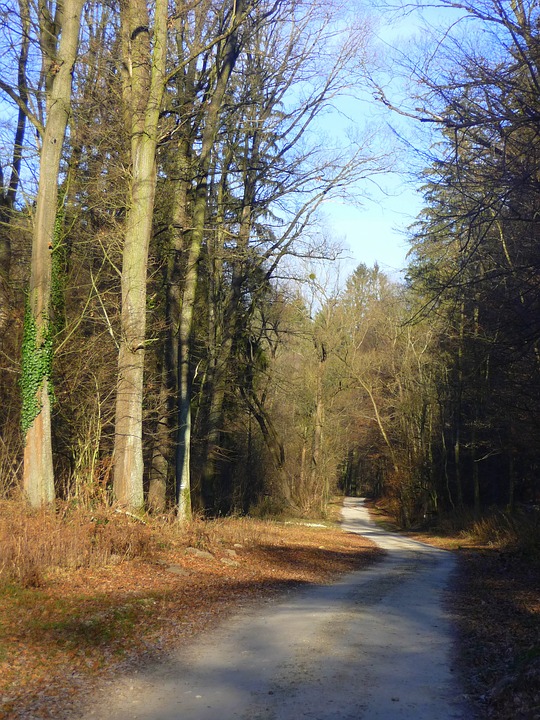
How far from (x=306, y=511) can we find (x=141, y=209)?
26.1 metres

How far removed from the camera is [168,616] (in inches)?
323

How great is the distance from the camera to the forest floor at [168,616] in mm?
5648

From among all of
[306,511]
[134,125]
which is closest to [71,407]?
[134,125]

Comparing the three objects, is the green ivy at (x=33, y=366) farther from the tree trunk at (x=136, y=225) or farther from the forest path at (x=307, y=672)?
the forest path at (x=307, y=672)

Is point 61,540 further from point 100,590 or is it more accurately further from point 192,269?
point 192,269

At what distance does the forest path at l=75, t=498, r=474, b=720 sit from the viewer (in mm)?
5320

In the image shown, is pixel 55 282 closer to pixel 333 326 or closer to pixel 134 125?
pixel 134 125

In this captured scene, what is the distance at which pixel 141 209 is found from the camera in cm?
1408

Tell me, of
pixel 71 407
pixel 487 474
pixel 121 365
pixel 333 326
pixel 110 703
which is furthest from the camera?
pixel 333 326

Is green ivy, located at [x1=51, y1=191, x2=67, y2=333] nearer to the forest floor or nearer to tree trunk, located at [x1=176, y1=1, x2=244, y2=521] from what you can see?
tree trunk, located at [x1=176, y1=1, x2=244, y2=521]

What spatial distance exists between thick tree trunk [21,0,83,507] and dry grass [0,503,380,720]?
3.33 ft

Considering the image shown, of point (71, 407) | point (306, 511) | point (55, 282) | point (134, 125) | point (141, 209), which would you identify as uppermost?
point (134, 125)

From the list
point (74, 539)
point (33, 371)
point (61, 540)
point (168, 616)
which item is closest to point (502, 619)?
point (168, 616)

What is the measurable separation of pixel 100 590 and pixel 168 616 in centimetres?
120
